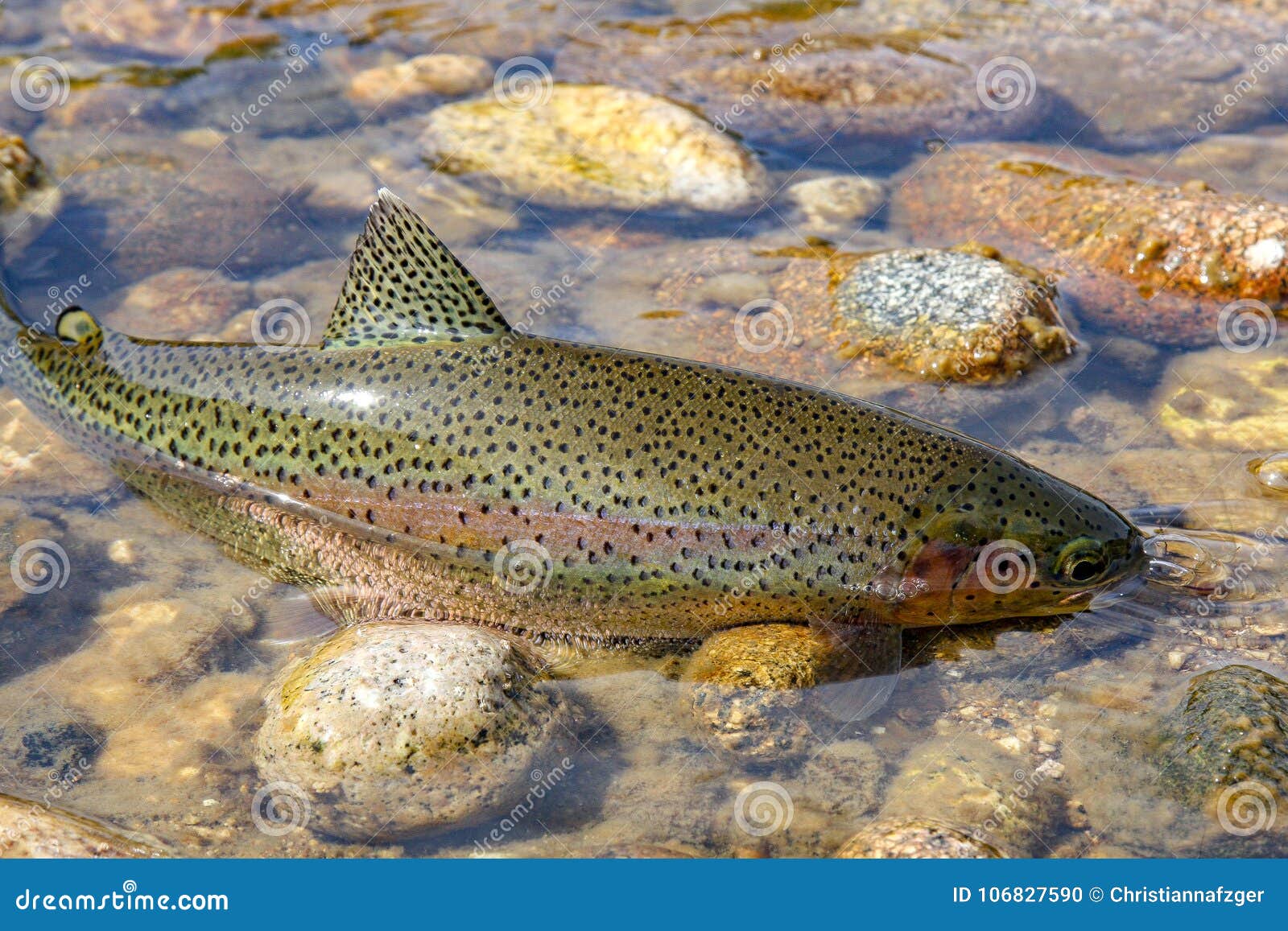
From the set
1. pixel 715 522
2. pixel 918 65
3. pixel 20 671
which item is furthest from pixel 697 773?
pixel 918 65

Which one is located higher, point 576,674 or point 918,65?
point 918,65

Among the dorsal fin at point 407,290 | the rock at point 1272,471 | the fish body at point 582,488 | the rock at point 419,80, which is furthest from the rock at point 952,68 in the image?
the fish body at point 582,488

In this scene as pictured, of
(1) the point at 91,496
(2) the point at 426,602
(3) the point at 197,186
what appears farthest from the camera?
(3) the point at 197,186

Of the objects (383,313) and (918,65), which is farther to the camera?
(918,65)

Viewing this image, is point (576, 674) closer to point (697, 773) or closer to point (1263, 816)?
point (697, 773)

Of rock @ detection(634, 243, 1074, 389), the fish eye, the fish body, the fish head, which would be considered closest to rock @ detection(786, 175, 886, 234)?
rock @ detection(634, 243, 1074, 389)

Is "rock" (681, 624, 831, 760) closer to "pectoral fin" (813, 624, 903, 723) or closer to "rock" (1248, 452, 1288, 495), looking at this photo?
"pectoral fin" (813, 624, 903, 723)

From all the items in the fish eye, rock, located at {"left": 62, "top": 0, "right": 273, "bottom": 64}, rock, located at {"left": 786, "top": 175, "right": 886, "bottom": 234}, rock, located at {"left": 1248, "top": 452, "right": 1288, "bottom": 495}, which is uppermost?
rock, located at {"left": 62, "top": 0, "right": 273, "bottom": 64}
